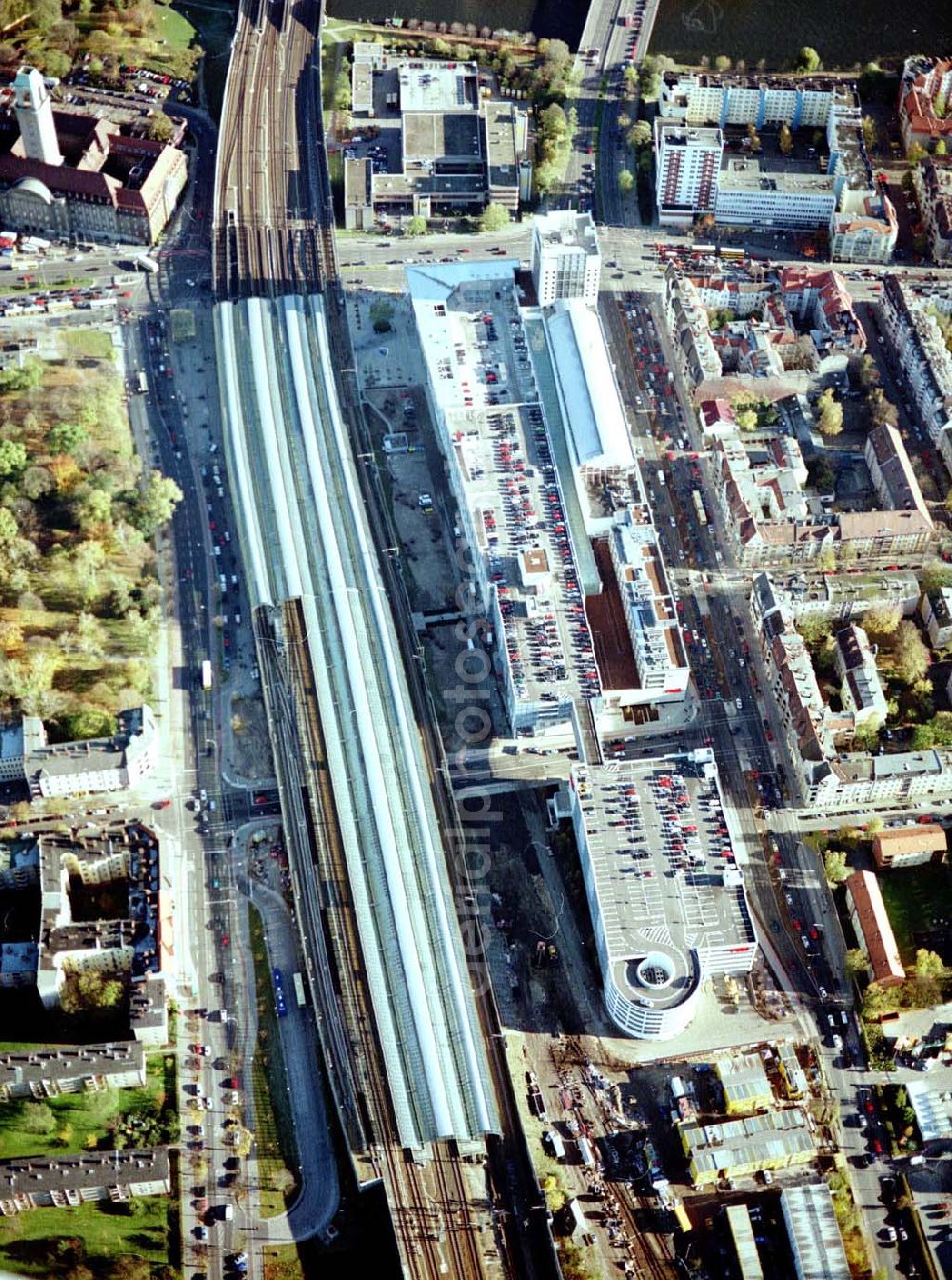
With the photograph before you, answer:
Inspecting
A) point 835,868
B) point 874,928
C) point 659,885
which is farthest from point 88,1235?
point 835,868

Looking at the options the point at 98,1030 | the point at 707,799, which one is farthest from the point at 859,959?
the point at 98,1030

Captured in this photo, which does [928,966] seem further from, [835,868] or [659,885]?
[659,885]

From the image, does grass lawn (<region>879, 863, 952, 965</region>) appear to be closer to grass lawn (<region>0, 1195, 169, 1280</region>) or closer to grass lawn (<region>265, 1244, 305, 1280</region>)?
grass lawn (<region>265, 1244, 305, 1280</region>)

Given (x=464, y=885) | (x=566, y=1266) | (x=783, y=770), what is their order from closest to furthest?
(x=566, y=1266), (x=464, y=885), (x=783, y=770)

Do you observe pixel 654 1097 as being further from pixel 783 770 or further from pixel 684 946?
pixel 783 770

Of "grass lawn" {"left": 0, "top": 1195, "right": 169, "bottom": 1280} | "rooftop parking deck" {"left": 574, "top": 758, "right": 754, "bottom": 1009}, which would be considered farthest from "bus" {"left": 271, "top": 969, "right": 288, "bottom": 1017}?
"rooftop parking deck" {"left": 574, "top": 758, "right": 754, "bottom": 1009}
